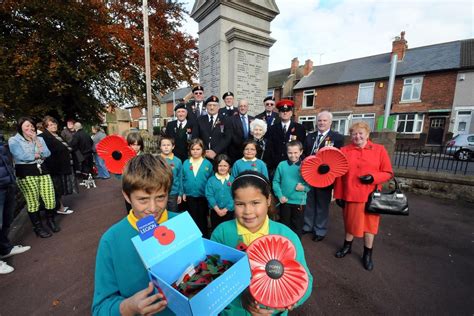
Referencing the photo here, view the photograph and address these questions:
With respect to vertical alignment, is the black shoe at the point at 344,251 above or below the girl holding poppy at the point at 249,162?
below

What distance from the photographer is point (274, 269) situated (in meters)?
1.10

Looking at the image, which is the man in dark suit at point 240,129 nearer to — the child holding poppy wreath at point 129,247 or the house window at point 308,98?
the child holding poppy wreath at point 129,247

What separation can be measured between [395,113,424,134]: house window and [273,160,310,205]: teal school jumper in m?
22.4

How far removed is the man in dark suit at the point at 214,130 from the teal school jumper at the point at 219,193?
0.86 metres

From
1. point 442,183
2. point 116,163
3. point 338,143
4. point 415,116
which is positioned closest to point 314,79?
point 415,116

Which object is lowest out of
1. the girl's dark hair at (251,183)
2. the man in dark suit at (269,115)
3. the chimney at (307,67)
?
the girl's dark hair at (251,183)

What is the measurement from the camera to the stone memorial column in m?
4.95

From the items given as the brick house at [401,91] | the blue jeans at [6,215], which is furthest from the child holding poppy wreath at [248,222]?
the brick house at [401,91]

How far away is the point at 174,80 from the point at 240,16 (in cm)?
1090

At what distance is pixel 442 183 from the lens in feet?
19.8

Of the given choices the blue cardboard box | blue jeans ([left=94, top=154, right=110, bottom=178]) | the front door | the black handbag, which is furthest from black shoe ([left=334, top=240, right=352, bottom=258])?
the front door

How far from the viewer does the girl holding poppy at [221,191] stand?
10.6 feet

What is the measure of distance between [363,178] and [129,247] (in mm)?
2949

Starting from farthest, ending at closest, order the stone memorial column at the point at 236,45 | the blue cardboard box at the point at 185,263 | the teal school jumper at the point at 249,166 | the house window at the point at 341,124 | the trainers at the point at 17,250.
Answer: the house window at the point at 341,124
the stone memorial column at the point at 236,45
the teal school jumper at the point at 249,166
the trainers at the point at 17,250
the blue cardboard box at the point at 185,263
